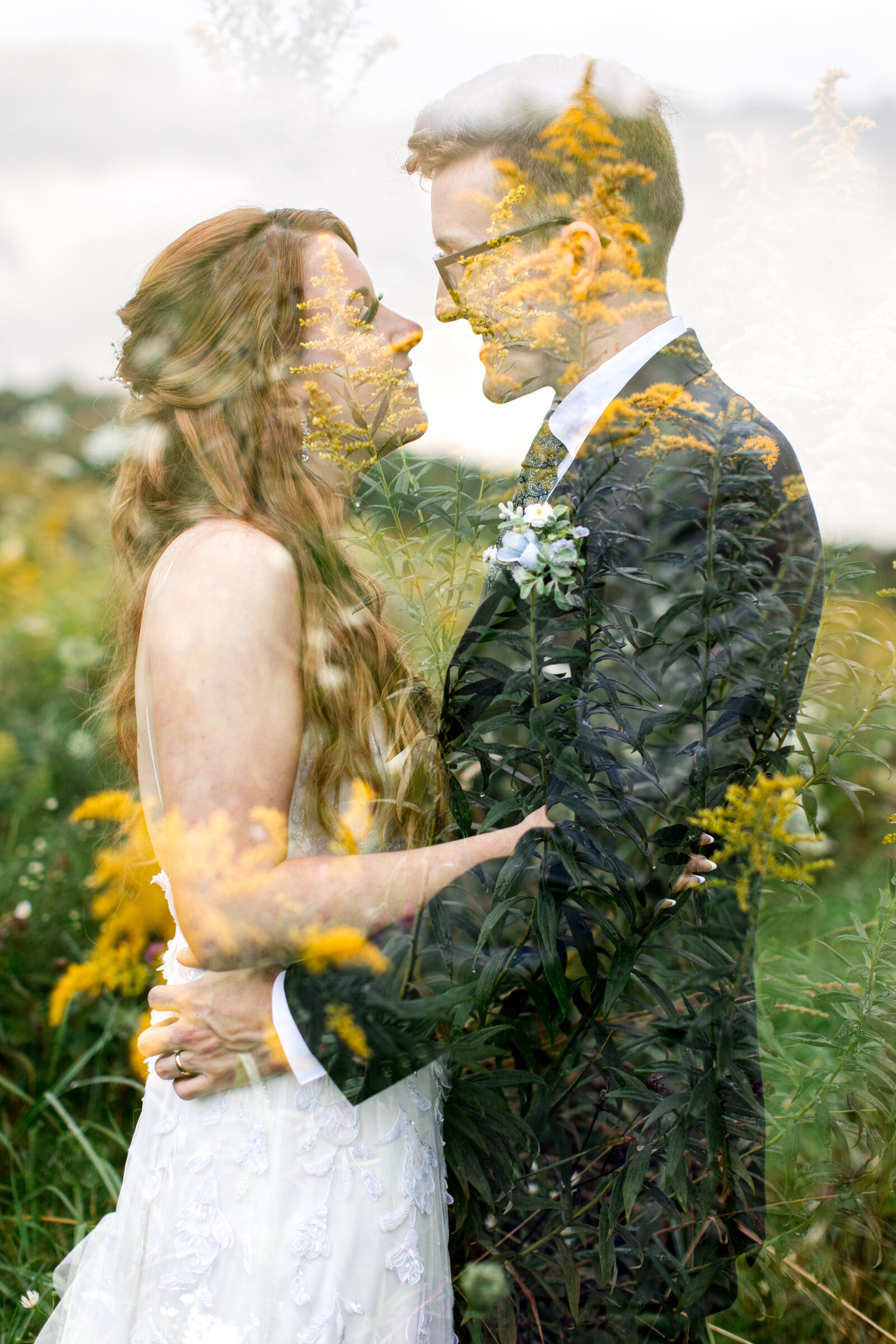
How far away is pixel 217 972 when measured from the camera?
49.3 inches

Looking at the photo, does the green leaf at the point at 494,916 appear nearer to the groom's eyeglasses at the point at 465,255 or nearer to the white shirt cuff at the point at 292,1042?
the white shirt cuff at the point at 292,1042

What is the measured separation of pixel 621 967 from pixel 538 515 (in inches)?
25.9

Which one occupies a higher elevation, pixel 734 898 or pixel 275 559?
pixel 275 559

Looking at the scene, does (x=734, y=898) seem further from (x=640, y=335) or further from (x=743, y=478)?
(x=640, y=335)

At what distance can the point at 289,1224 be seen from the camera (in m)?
1.19

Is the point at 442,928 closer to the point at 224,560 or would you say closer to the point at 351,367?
the point at 224,560

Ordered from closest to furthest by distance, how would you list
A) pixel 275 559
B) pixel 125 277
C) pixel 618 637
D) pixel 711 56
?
pixel 618 637 < pixel 275 559 < pixel 711 56 < pixel 125 277

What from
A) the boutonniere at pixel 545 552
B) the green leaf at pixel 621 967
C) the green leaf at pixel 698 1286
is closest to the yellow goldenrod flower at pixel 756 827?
the green leaf at pixel 621 967

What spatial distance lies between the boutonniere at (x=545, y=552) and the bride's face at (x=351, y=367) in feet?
0.99

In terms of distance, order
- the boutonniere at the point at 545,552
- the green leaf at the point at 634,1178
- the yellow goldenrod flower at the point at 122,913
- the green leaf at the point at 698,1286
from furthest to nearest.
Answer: the yellow goldenrod flower at the point at 122,913
the green leaf at the point at 698,1286
the green leaf at the point at 634,1178
the boutonniere at the point at 545,552

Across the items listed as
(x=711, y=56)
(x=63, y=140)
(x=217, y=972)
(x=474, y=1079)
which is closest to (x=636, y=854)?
(x=474, y=1079)

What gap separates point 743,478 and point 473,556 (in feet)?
1.35

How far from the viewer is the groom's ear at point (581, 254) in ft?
3.86

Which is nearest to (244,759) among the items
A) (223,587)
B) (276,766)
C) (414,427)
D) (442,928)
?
(276,766)
